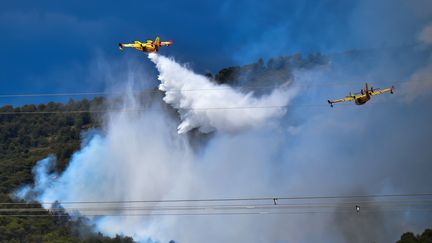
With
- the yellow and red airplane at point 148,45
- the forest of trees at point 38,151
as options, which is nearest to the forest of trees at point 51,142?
the forest of trees at point 38,151

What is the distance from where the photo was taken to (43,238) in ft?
311

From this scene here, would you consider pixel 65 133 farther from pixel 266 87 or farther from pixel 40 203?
pixel 266 87

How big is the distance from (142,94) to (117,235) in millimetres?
21136

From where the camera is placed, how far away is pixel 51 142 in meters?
155

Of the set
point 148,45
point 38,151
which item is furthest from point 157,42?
point 38,151

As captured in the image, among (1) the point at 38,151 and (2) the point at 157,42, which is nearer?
(2) the point at 157,42

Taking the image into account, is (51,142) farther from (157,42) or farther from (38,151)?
(157,42)

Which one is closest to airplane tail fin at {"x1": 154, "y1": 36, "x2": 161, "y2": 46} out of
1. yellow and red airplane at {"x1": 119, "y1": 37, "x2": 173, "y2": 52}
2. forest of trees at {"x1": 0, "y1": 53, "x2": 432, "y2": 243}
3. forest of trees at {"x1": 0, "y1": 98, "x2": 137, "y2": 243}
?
yellow and red airplane at {"x1": 119, "y1": 37, "x2": 173, "y2": 52}

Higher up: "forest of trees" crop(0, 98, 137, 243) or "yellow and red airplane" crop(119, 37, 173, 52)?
"forest of trees" crop(0, 98, 137, 243)

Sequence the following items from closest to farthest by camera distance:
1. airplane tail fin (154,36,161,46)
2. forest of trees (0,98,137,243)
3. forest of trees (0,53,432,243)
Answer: airplane tail fin (154,36,161,46), forest of trees (0,53,432,243), forest of trees (0,98,137,243)

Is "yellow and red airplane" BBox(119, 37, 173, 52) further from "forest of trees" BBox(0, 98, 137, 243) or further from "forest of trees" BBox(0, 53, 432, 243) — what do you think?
"forest of trees" BBox(0, 98, 137, 243)

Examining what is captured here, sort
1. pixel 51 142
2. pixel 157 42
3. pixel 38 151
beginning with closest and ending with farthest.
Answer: pixel 157 42 → pixel 38 151 → pixel 51 142

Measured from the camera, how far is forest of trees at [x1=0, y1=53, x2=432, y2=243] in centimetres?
7943

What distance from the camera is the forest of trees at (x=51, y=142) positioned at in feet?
261
